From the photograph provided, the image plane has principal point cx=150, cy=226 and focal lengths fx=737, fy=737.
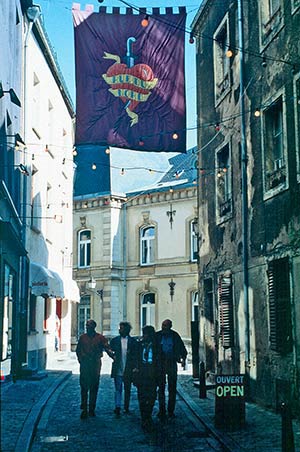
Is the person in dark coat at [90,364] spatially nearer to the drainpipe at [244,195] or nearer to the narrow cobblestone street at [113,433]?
the narrow cobblestone street at [113,433]

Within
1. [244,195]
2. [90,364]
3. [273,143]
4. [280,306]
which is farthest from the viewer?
[244,195]

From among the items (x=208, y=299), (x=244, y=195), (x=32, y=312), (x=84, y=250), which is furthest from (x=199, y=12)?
(x=84, y=250)

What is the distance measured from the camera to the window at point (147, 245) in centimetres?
3762

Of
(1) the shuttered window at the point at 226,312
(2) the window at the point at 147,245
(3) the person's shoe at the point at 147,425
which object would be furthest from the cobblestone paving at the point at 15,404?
(2) the window at the point at 147,245

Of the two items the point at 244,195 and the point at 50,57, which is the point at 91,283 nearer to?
the point at 50,57

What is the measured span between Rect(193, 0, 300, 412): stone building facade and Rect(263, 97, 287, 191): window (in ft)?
0.06

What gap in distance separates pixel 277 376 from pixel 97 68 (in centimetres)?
645

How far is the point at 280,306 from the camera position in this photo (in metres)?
13.3

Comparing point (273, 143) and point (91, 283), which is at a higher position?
point (273, 143)

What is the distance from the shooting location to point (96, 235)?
38812 millimetres

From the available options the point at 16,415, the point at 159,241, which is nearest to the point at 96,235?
the point at 159,241

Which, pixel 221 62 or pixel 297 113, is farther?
pixel 221 62

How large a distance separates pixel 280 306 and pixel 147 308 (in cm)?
2427

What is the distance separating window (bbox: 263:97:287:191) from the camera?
1376cm
